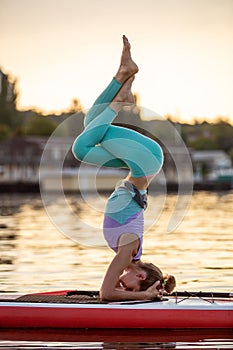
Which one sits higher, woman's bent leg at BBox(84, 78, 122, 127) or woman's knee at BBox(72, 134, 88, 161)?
woman's bent leg at BBox(84, 78, 122, 127)

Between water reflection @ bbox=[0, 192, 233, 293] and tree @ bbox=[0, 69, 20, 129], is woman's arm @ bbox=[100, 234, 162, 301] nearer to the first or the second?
water reflection @ bbox=[0, 192, 233, 293]

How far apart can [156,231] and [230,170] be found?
9961 centimetres

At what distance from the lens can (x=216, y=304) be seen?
11.7 m

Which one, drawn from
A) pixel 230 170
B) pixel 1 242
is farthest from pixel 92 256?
pixel 230 170

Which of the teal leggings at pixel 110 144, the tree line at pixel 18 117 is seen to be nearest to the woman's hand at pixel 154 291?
the teal leggings at pixel 110 144

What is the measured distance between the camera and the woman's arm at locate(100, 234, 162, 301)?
11484mm

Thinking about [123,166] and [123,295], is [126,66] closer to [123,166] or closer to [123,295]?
[123,166]

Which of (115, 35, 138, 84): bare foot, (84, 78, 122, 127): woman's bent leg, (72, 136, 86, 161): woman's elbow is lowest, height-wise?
(72, 136, 86, 161): woman's elbow

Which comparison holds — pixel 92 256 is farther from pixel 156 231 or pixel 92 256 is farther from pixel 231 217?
pixel 231 217

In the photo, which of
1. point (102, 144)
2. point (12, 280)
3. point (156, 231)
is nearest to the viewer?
point (102, 144)

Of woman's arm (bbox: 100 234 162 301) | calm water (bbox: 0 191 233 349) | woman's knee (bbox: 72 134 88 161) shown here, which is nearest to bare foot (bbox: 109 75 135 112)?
woman's knee (bbox: 72 134 88 161)

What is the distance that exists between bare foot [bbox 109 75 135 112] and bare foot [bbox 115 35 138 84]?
0.06 m

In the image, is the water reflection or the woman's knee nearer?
the woman's knee

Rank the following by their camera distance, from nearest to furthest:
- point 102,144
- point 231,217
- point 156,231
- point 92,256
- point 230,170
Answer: point 102,144, point 92,256, point 156,231, point 231,217, point 230,170
